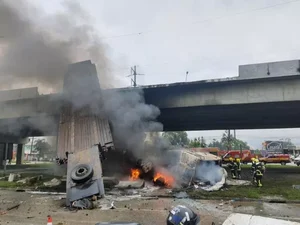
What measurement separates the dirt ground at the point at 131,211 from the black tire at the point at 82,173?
3.49 ft

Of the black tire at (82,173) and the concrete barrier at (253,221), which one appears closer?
the concrete barrier at (253,221)

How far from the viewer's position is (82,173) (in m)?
10.5

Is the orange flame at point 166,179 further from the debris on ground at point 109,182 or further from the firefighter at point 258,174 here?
the firefighter at point 258,174

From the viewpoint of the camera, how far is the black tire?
405 inches

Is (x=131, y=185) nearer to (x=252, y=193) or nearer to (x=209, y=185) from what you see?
(x=209, y=185)

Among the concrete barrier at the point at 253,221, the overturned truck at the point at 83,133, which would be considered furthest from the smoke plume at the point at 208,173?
the concrete barrier at the point at 253,221

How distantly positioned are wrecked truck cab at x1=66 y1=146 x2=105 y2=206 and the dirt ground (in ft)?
1.80

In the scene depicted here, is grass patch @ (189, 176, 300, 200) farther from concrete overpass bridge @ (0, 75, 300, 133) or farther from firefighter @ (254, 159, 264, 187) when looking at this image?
concrete overpass bridge @ (0, 75, 300, 133)

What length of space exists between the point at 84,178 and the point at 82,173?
0.27m

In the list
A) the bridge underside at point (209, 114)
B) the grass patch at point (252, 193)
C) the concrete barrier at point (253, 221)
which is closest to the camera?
the concrete barrier at point (253, 221)

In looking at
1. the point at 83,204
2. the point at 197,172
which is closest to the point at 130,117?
the point at 197,172

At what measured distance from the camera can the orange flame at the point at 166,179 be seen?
562 inches

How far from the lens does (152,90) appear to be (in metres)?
17.8

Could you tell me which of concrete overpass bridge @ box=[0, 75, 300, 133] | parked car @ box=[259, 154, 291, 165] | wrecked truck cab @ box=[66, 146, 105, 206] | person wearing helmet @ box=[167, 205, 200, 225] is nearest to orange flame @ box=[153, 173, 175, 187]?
wrecked truck cab @ box=[66, 146, 105, 206]
